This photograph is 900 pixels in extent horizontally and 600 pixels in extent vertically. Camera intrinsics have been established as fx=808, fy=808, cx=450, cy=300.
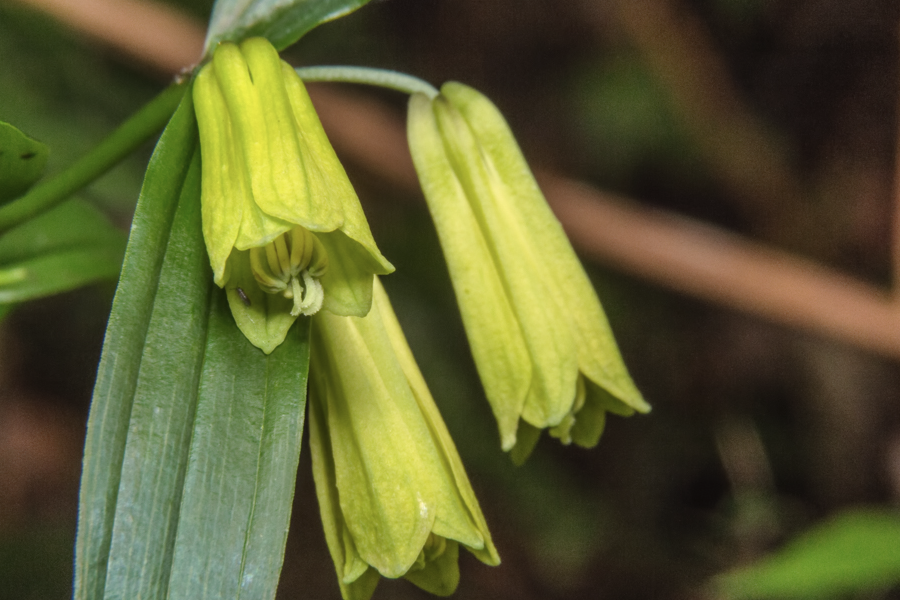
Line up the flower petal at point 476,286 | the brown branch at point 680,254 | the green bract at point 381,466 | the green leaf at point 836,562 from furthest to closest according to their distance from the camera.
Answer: the brown branch at point 680,254
the green leaf at point 836,562
the flower petal at point 476,286
the green bract at point 381,466

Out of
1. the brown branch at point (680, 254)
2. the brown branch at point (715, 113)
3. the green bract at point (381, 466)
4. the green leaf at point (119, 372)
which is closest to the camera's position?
the green leaf at point (119, 372)

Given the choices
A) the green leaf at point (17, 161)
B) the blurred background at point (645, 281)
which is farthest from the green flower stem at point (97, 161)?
the blurred background at point (645, 281)

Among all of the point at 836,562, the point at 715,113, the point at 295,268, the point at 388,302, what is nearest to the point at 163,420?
the point at 295,268

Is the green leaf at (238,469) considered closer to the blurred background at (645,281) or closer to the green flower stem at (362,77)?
the green flower stem at (362,77)

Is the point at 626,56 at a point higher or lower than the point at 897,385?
higher

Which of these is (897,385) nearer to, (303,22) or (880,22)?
(880,22)

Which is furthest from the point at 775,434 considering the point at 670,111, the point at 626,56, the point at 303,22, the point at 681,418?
the point at 303,22

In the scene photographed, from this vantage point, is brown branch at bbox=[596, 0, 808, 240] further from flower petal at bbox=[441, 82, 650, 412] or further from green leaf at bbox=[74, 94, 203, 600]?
green leaf at bbox=[74, 94, 203, 600]

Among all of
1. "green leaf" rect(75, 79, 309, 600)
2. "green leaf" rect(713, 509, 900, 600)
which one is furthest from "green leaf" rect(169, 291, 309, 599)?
"green leaf" rect(713, 509, 900, 600)
